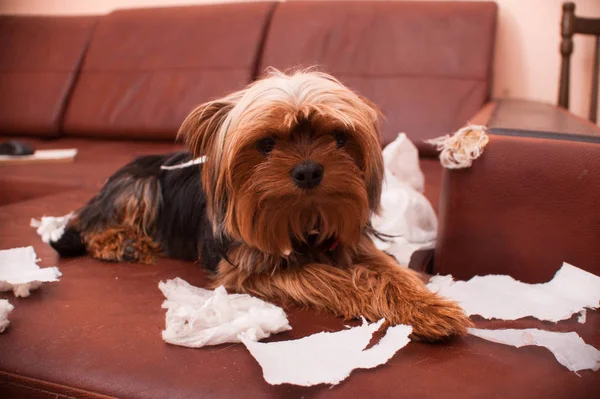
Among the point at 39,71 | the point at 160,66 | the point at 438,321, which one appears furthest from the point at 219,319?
the point at 39,71

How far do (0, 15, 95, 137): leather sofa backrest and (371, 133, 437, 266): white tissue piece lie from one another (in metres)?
2.66

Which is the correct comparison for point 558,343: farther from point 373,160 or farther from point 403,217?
point 403,217

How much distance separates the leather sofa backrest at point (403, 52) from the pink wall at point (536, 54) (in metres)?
0.29

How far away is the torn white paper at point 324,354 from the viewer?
1.11 meters

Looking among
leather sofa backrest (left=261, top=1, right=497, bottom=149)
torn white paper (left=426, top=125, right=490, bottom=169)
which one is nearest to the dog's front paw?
torn white paper (left=426, top=125, right=490, bottom=169)

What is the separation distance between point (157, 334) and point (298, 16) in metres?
2.59

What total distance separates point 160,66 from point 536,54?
2.31 metres

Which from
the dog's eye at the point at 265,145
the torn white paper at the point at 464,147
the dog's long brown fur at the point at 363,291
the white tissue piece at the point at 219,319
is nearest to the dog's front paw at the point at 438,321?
the dog's long brown fur at the point at 363,291

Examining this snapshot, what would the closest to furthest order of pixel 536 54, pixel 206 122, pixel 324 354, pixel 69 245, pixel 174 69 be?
1. pixel 324 354
2. pixel 206 122
3. pixel 69 245
4. pixel 536 54
5. pixel 174 69

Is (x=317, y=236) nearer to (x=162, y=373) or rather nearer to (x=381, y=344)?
(x=381, y=344)

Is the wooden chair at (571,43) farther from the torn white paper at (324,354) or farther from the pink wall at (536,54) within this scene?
the torn white paper at (324,354)

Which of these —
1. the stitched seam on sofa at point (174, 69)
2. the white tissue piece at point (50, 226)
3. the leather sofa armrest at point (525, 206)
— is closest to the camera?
the leather sofa armrest at point (525, 206)

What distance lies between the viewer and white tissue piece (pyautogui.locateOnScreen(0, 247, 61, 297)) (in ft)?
5.04

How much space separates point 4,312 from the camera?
139 centimetres
